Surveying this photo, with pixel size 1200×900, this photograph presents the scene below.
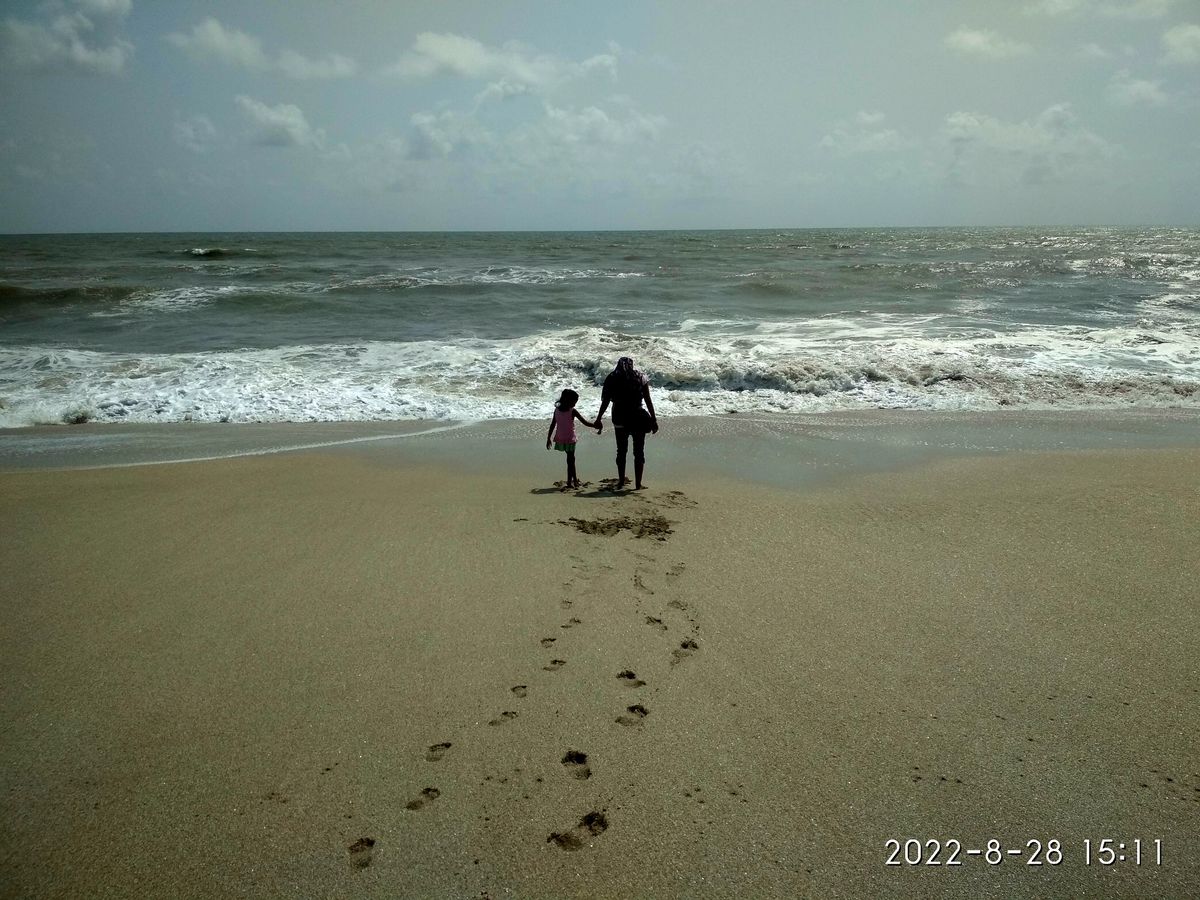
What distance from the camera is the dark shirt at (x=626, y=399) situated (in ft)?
24.7

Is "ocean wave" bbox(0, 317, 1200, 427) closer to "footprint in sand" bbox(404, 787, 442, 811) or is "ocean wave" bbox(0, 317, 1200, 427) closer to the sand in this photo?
the sand

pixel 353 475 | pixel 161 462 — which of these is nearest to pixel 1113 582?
pixel 353 475

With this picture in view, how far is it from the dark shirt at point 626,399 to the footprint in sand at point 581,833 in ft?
16.2

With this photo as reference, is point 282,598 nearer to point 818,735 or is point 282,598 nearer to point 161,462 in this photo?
point 818,735

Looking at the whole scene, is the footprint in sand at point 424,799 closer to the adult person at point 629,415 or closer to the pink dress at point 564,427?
the adult person at point 629,415

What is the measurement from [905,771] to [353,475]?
20.5 ft

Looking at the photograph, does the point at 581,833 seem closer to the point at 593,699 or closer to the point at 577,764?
the point at 577,764

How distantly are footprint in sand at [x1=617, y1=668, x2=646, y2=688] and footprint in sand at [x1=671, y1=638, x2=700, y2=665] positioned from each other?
26 centimetres

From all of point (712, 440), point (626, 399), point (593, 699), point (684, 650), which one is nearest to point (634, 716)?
point (593, 699)

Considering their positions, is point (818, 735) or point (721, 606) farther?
point (721, 606)

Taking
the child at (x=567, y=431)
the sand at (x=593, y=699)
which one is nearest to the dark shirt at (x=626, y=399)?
the child at (x=567, y=431)

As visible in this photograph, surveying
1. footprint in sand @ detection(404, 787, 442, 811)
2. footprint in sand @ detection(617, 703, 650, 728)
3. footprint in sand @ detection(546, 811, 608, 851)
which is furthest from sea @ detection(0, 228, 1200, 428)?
footprint in sand @ detection(546, 811, 608, 851)

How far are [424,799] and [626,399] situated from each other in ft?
16.7

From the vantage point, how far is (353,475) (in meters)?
7.85
